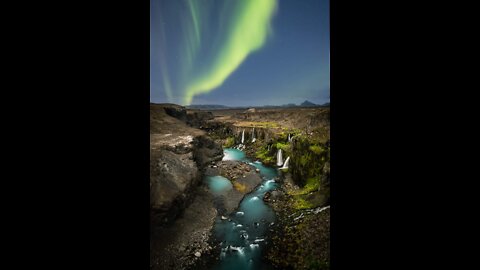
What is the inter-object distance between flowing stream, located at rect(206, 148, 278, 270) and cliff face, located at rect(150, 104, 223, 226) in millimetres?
716

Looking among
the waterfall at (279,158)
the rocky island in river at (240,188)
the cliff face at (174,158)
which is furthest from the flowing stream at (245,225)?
the cliff face at (174,158)

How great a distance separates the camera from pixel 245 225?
4906 mm

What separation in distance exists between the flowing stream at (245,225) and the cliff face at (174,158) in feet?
2.35

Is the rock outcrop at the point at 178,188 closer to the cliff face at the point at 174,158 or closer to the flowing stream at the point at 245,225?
the cliff face at the point at 174,158

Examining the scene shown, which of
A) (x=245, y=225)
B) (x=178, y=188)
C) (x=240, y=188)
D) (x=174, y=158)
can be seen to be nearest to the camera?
(x=245, y=225)

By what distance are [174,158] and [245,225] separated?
276 cm

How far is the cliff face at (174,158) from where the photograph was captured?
495cm

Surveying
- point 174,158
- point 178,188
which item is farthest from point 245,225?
point 174,158

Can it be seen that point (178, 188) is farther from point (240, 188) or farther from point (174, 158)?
point (240, 188)

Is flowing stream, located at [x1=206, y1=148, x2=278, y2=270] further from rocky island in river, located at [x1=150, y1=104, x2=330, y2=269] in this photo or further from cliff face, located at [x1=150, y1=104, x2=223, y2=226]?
cliff face, located at [x1=150, y1=104, x2=223, y2=226]
